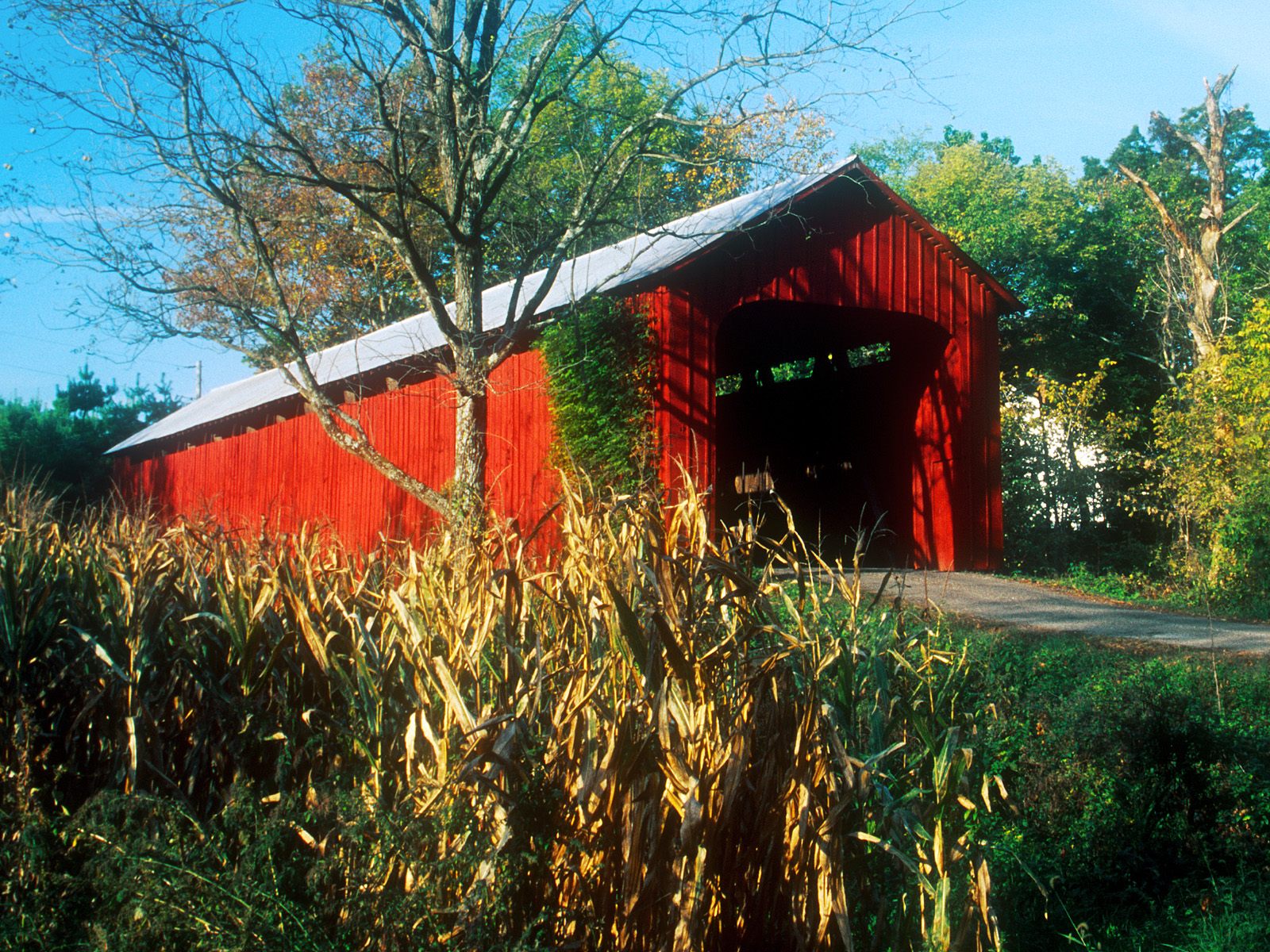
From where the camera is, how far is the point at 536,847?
2545 mm

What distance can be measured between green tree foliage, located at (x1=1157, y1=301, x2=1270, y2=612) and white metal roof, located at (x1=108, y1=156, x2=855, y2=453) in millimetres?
6928

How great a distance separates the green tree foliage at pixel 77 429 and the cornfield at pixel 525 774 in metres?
21.4

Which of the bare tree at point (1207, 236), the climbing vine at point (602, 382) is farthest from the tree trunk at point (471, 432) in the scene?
the bare tree at point (1207, 236)

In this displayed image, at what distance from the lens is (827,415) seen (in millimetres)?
16344

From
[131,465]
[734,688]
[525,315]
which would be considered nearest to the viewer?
[734,688]

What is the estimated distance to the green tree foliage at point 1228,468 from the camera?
1431 cm

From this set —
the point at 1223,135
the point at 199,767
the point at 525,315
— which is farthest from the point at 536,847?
the point at 1223,135

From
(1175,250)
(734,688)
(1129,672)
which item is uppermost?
(1175,250)

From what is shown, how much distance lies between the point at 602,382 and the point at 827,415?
5.92 m

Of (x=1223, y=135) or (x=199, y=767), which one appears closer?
(x=199, y=767)

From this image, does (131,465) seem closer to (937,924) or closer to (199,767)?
(199,767)

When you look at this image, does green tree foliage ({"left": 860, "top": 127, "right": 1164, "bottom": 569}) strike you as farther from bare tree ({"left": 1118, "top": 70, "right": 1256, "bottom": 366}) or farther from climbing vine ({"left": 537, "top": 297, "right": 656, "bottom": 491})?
climbing vine ({"left": 537, "top": 297, "right": 656, "bottom": 491})

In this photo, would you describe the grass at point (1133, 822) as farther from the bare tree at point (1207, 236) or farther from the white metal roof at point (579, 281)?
the bare tree at point (1207, 236)

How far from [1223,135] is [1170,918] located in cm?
1764
